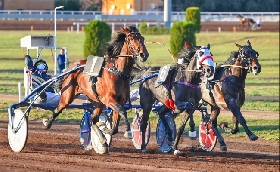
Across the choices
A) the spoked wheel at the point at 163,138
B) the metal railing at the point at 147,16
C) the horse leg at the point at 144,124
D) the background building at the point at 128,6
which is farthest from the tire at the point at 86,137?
the background building at the point at 128,6

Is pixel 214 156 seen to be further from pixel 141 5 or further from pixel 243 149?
pixel 141 5

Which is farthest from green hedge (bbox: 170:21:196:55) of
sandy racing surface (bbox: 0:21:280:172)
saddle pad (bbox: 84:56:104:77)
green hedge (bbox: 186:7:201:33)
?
saddle pad (bbox: 84:56:104:77)

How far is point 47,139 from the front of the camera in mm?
13102

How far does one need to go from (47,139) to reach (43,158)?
2.26 metres

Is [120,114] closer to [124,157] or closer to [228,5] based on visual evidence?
[124,157]

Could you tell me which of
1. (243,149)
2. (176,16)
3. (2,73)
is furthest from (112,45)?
(176,16)

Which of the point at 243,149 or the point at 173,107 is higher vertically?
the point at 173,107

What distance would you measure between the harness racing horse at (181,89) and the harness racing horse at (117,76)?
884 millimetres

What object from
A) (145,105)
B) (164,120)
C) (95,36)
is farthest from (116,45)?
(95,36)

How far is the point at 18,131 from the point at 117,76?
1503 millimetres

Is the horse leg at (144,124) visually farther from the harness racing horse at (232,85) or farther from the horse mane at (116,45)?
the horse mane at (116,45)

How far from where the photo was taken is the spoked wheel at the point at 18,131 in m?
11.2

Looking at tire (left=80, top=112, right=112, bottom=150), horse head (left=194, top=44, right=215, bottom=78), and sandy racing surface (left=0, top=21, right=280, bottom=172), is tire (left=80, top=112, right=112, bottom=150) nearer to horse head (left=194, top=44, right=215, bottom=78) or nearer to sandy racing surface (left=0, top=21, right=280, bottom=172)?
sandy racing surface (left=0, top=21, right=280, bottom=172)

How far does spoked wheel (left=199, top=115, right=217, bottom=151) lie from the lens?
41.1ft
